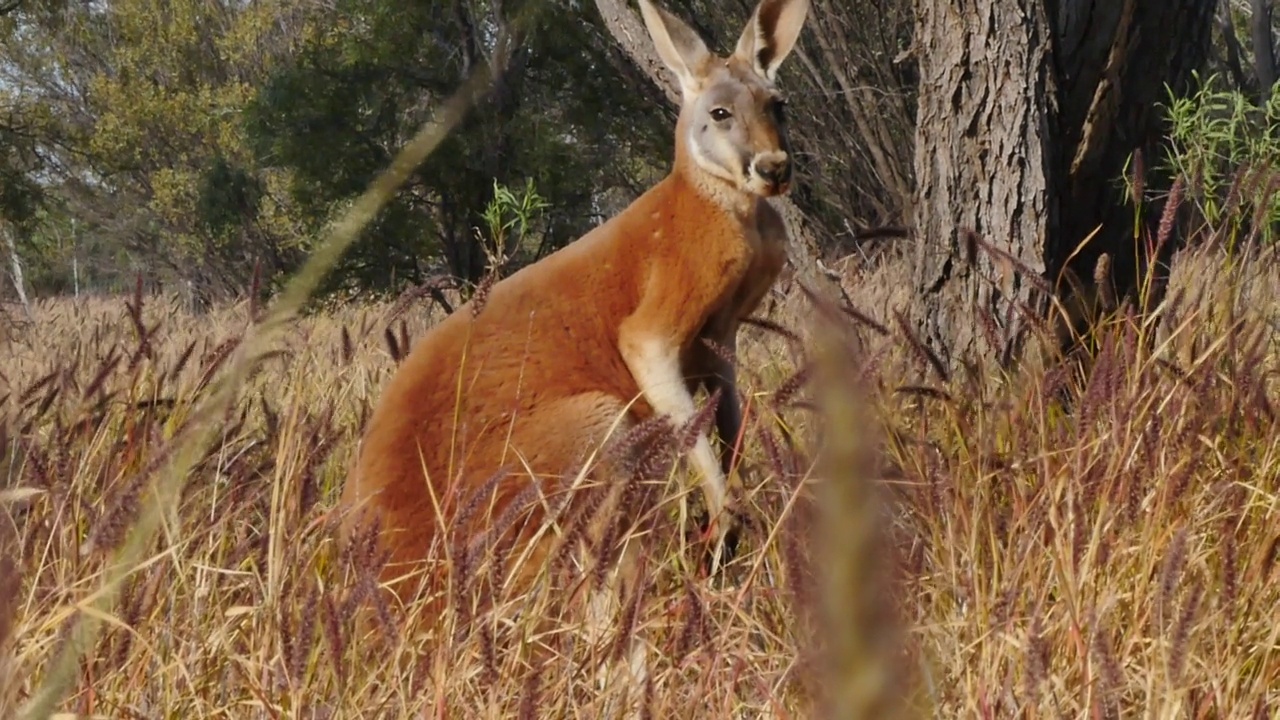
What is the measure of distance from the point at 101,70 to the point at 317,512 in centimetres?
3233

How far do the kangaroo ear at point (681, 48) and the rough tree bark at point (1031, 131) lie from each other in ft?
2.44

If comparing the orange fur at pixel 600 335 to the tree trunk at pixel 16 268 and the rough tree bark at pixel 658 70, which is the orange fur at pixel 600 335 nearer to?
the rough tree bark at pixel 658 70

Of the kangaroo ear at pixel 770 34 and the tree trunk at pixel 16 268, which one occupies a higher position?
the tree trunk at pixel 16 268

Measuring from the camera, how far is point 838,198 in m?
11.8

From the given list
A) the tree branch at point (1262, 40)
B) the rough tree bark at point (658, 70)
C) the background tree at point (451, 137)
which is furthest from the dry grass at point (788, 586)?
the tree branch at point (1262, 40)

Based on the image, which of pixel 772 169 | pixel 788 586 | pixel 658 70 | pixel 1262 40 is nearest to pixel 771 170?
pixel 772 169

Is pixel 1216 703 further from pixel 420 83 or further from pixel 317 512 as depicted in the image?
pixel 420 83

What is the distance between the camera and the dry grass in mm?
1799

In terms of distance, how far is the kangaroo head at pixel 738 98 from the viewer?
165 inches

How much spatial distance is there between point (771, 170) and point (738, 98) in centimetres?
38

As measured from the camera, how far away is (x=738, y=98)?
438cm

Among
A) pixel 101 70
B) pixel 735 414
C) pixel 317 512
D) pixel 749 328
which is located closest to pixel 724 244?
pixel 735 414

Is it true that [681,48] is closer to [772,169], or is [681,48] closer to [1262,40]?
[772,169]

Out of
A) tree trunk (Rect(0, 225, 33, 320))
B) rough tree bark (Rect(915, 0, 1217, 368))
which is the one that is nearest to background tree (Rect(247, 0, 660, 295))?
tree trunk (Rect(0, 225, 33, 320))
